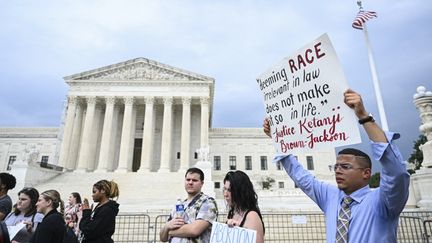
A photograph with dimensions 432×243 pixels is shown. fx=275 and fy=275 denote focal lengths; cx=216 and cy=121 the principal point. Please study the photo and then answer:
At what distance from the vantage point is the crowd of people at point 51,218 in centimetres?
325

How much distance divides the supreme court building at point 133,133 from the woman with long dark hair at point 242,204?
2462 cm

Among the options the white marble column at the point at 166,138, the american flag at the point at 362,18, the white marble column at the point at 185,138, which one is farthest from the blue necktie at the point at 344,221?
the white marble column at the point at 185,138

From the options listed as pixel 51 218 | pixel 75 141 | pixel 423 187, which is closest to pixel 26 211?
pixel 51 218

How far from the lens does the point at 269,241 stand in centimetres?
873

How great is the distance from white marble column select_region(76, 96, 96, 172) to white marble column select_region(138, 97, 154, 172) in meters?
6.24

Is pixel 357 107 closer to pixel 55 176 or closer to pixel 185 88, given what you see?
pixel 55 176

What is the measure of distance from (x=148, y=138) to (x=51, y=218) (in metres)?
31.1

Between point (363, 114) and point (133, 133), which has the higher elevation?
point (133, 133)

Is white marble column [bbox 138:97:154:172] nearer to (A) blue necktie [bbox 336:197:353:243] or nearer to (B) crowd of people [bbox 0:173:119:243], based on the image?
(B) crowd of people [bbox 0:173:119:243]

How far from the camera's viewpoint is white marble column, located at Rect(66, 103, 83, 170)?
32075 mm

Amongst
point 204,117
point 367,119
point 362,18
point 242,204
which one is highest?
point 204,117

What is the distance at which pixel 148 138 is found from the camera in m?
33.8

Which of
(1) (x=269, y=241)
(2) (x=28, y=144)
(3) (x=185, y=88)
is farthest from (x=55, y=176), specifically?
(1) (x=269, y=241)

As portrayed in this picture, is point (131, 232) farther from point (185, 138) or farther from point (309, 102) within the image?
point (185, 138)
